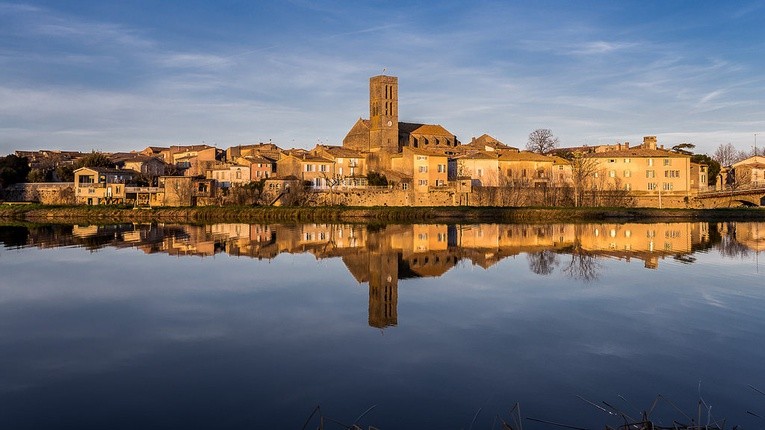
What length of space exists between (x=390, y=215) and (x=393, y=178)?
1239cm

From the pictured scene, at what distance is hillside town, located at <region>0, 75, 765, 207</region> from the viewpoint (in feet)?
204

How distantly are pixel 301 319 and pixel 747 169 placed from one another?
266ft

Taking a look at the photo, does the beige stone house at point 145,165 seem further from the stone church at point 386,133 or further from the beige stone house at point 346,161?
the stone church at point 386,133

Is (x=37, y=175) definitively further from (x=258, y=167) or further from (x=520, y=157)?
(x=520, y=157)

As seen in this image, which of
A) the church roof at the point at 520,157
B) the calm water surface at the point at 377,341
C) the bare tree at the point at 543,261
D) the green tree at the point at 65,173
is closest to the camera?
the calm water surface at the point at 377,341

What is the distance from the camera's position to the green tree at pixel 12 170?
2805 inches

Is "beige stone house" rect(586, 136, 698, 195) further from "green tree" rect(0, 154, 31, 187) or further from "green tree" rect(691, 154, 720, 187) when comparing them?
"green tree" rect(0, 154, 31, 187)

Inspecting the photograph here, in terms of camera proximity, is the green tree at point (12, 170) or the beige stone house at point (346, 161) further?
the green tree at point (12, 170)

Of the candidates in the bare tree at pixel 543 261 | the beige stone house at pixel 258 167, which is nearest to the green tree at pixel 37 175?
the beige stone house at pixel 258 167

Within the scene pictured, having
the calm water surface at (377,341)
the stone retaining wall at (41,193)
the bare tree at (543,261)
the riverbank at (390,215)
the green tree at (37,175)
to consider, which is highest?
the green tree at (37,175)

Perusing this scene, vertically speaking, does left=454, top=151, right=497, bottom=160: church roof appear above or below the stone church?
below

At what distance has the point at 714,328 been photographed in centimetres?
1141

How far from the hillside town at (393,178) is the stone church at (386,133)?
0.13 metres

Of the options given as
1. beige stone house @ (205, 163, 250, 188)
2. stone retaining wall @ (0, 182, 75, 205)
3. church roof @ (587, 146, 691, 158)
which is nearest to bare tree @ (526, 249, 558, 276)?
church roof @ (587, 146, 691, 158)
